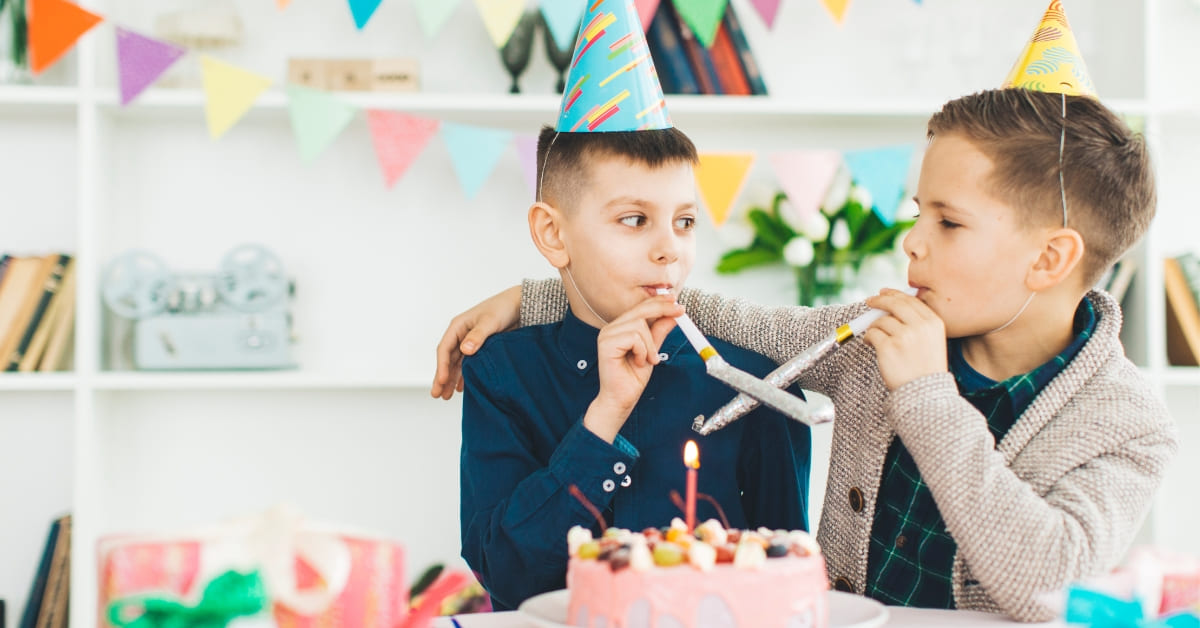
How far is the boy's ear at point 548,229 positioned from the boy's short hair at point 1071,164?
1.44 ft

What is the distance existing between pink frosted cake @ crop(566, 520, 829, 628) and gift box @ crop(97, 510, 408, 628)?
152 millimetres

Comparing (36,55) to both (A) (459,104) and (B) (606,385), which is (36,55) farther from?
(B) (606,385)

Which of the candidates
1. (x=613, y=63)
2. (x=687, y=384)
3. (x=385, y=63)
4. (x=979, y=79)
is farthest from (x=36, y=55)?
(x=979, y=79)

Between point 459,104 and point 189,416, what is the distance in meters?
0.95

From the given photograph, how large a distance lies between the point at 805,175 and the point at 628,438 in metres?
1.19

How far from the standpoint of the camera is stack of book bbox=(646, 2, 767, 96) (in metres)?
2.16

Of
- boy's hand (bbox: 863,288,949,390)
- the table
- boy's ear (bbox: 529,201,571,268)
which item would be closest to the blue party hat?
boy's ear (bbox: 529,201,571,268)

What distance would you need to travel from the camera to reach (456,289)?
7.73 ft

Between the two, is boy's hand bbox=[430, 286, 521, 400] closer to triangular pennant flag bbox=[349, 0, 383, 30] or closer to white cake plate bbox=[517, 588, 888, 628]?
white cake plate bbox=[517, 588, 888, 628]

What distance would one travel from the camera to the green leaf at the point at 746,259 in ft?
7.55

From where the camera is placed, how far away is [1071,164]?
1047 mm

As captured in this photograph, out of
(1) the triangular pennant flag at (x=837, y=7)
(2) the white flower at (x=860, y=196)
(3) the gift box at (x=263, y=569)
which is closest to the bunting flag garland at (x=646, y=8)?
(1) the triangular pennant flag at (x=837, y=7)

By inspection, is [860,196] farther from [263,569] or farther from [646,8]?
[263,569]

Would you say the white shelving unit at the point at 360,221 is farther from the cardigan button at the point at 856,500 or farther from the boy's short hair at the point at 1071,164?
the cardigan button at the point at 856,500
